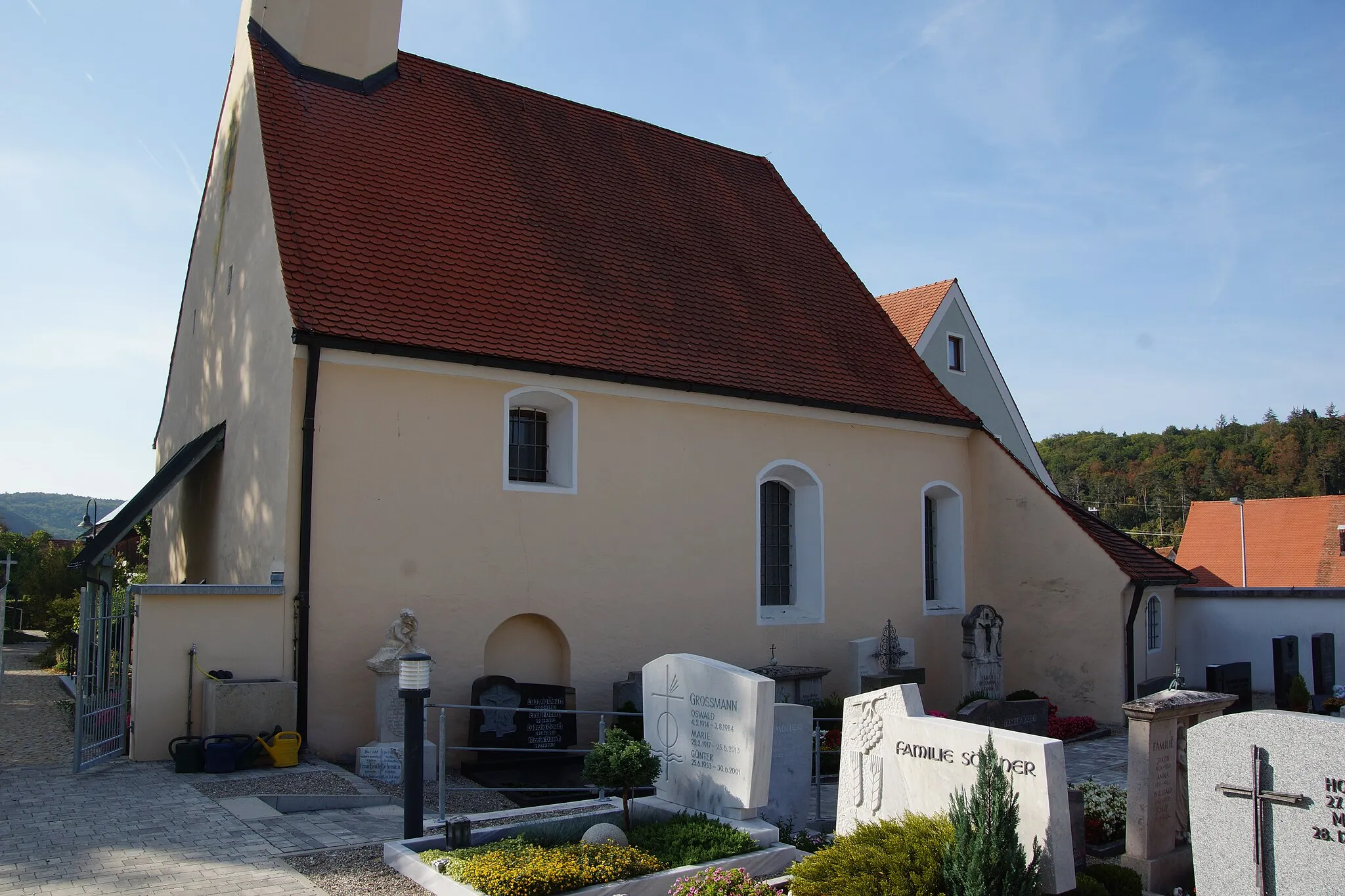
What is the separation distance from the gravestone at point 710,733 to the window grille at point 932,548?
35.0 feet

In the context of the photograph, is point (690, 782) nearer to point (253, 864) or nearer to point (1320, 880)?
point (253, 864)

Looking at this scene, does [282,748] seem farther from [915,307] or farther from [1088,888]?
[915,307]

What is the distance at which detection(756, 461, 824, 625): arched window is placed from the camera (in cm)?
1617

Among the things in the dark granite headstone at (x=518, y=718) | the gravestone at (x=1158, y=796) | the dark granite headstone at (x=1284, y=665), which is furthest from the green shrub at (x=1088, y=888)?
the dark granite headstone at (x=1284, y=665)

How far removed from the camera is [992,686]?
56.3 ft

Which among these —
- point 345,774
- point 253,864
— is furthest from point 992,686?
point 253,864

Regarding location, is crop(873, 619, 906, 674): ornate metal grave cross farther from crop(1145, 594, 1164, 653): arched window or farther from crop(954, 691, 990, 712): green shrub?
crop(1145, 594, 1164, 653): arched window

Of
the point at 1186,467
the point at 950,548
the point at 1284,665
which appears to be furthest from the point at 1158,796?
the point at 1186,467

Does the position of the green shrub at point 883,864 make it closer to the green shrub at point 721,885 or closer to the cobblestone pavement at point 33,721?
the green shrub at point 721,885

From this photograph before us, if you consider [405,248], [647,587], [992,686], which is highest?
[405,248]

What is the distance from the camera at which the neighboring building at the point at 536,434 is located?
1196 centimetres

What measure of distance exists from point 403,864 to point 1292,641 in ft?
52.6

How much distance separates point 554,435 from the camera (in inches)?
552

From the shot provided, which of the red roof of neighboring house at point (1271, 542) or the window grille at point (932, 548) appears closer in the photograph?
the window grille at point (932, 548)
